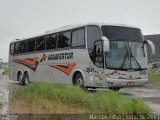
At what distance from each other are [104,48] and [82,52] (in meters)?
1.98

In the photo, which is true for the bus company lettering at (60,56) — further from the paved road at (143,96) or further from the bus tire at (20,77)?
the bus tire at (20,77)

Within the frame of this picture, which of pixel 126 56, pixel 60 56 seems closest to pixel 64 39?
pixel 60 56

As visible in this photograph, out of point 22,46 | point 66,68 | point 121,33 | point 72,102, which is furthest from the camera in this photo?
point 22,46

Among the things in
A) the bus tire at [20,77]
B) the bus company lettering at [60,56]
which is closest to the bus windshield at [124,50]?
the bus company lettering at [60,56]

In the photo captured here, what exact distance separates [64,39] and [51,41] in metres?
1.73

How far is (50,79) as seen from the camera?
20.9m

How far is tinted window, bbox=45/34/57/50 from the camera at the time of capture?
2050 centimetres

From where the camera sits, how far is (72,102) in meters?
11.6

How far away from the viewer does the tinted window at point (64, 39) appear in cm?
1894

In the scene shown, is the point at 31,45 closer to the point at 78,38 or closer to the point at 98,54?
the point at 78,38

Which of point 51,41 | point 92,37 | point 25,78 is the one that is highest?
point 51,41

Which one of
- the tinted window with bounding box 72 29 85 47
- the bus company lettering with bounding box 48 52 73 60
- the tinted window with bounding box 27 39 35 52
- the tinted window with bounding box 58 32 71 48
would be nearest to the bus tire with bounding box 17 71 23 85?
the tinted window with bounding box 27 39 35 52

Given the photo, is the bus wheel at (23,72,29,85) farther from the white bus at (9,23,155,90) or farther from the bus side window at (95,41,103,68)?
the bus side window at (95,41,103,68)

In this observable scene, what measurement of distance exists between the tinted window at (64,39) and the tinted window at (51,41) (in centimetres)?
60
